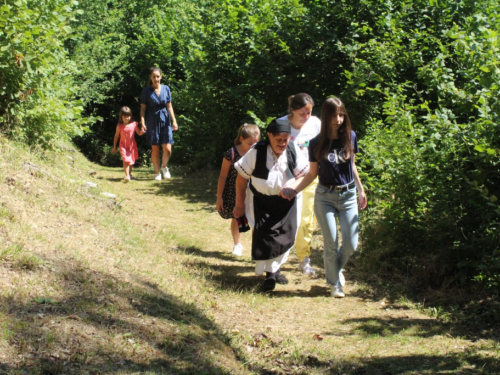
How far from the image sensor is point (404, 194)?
6.48 metres

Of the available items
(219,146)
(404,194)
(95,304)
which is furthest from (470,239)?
(219,146)

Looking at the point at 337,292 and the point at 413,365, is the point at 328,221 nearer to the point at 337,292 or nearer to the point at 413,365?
the point at 337,292

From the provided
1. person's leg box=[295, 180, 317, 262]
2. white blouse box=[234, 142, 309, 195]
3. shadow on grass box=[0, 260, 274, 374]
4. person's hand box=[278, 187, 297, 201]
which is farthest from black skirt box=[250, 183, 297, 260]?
shadow on grass box=[0, 260, 274, 374]

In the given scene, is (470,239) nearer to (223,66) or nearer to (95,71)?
(223,66)

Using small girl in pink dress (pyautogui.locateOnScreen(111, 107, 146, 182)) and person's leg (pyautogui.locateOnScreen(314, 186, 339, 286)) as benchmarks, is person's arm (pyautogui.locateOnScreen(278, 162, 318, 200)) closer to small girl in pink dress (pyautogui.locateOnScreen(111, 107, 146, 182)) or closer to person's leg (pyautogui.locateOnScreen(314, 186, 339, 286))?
person's leg (pyautogui.locateOnScreen(314, 186, 339, 286))

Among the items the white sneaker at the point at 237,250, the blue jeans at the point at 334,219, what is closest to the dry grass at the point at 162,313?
the white sneaker at the point at 237,250

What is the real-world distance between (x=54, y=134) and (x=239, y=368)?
5613mm

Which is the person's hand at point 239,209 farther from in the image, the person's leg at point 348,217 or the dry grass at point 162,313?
the person's leg at point 348,217

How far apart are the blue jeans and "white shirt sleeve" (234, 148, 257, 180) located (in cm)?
71

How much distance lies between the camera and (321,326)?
209 inches

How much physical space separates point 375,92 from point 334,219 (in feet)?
12.9

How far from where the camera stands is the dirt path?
14.9 ft

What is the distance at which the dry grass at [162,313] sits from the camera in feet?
13.1

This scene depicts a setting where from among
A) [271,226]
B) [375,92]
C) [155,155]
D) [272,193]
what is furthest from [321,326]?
[155,155]
